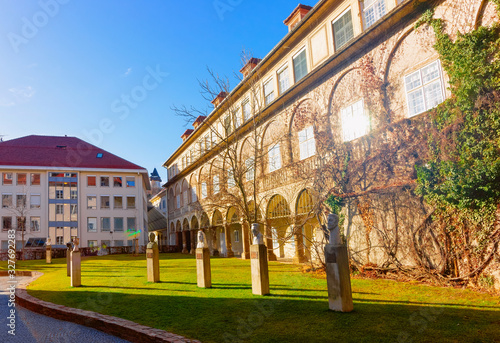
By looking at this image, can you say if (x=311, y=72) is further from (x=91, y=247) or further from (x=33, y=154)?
(x=33, y=154)

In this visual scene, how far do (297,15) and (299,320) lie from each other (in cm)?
1642

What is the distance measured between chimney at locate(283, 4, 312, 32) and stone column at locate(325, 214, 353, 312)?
14823 mm

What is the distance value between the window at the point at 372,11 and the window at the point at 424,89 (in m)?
2.93

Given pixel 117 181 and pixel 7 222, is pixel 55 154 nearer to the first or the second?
pixel 117 181

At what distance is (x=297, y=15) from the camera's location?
19.9 metres

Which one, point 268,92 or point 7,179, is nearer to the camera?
point 268,92

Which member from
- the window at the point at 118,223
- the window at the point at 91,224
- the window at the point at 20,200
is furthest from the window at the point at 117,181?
the window at the point at 20,200

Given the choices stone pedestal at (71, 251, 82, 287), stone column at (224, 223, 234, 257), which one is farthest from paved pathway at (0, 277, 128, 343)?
stone column at (224, 223, 234, 257)

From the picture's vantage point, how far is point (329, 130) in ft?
52.2

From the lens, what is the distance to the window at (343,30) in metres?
15.6

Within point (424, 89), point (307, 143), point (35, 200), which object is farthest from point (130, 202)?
point (424, 89)

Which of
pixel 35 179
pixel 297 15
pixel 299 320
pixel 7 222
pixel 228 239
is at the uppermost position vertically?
pixel 297 15

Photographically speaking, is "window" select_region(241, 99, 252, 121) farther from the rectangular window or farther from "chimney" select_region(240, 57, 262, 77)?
the rectangular window

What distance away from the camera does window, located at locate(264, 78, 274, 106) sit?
21766 mm
